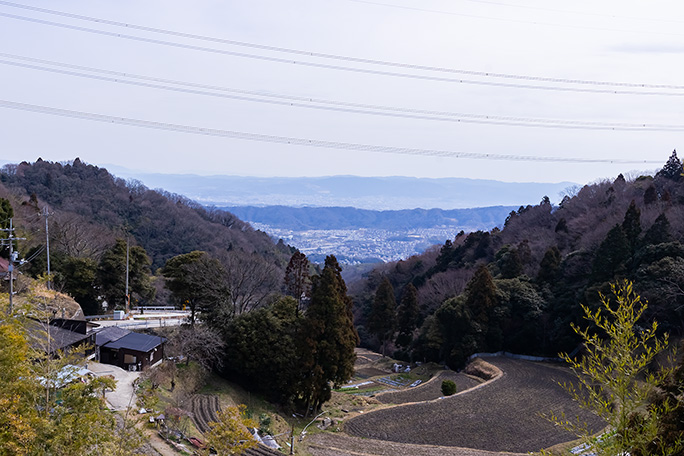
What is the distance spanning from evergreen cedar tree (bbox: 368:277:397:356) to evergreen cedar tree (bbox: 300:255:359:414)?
13345mm

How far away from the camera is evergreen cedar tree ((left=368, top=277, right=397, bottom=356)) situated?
3419cm

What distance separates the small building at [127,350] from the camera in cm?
1877

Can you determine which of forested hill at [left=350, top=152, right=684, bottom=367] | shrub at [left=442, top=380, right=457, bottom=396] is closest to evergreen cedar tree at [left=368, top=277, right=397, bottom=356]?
forested hill at [left=350, top=152, right=684, bottom=367]

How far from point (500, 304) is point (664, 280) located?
8.25 meters

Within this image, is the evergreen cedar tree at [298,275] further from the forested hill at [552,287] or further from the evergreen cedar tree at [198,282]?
the forested hill at [552,287]

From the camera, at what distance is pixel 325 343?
1992 centimetres

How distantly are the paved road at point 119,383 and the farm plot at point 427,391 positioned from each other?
9968 millimetres

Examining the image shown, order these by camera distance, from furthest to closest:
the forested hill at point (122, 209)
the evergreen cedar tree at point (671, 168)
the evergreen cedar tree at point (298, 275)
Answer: the forested hill at point (122, 209), the evergreen cedar tree at point (671, 168), the evergreen cedar tree at point (298, 275)

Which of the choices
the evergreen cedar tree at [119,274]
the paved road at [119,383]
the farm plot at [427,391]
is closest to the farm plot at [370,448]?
the farm plot at [427,391]

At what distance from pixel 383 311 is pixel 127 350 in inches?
734

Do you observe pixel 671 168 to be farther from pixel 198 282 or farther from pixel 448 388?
pixel 198 282

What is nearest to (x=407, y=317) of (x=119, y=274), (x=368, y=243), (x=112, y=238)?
(x=119, y=274)

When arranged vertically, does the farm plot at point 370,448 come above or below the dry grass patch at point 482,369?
above

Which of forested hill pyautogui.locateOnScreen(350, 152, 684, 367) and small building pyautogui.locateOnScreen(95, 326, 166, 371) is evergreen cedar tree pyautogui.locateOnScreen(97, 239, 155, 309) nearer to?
small building pyautogui.locateOnScreen(95, 326, 166, 371)
